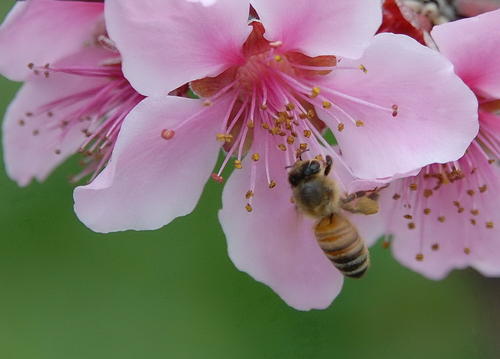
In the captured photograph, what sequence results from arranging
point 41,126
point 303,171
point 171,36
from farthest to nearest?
point 41,126 < point 303,171 < point 171,36

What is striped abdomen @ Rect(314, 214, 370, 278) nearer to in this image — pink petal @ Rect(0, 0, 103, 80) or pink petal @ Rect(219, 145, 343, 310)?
pink petal @ Rect(219, 145, 343, 310)

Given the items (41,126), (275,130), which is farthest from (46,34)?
(275,130)

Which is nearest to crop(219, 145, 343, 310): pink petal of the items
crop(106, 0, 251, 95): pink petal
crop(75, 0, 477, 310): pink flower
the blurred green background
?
crop(75, 0, 477, 310): pink flower

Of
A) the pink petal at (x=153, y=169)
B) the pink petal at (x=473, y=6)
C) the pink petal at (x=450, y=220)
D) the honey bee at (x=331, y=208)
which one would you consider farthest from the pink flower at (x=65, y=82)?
the pink petal at (x=473, y=6)

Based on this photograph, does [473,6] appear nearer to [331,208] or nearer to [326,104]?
[326,104]

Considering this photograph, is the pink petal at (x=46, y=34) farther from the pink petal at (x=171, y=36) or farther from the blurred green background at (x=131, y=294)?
the blurred green background at (x=131, y=294)

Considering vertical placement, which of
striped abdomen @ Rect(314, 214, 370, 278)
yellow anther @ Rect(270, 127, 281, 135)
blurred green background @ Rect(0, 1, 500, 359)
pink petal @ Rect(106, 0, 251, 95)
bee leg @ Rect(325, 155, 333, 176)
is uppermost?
pink petal @ Rect(106, 0, 251, 95)

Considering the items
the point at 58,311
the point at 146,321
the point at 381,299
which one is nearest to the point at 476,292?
the point at 381,299
